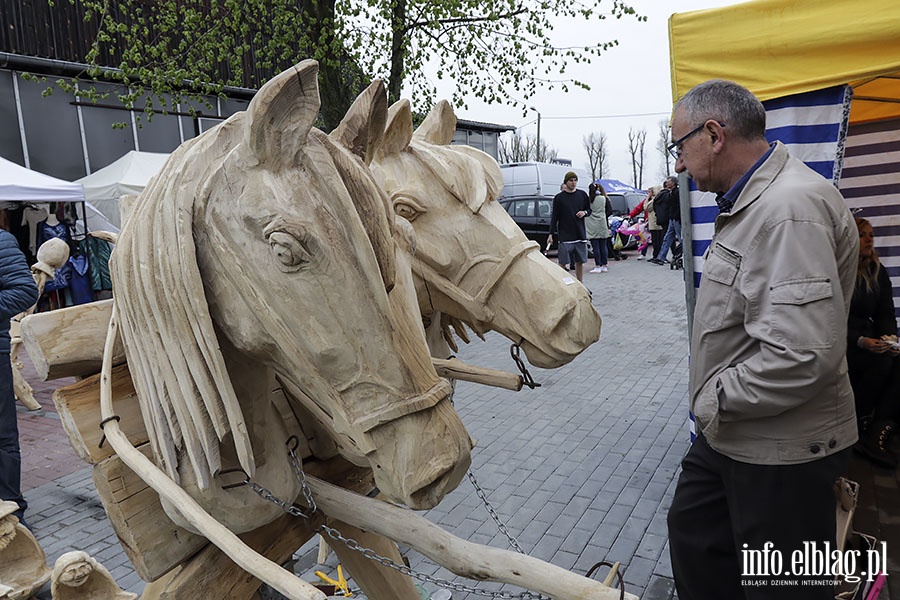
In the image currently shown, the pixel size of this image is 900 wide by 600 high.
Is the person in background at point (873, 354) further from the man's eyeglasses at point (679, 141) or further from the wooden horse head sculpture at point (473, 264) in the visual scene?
the wooden horse head sculpture at point (473, 264)

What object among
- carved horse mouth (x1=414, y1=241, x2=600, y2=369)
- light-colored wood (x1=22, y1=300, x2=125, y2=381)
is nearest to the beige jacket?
carved horse mouth (x1=414, y1=241, x2=600, y2=369)

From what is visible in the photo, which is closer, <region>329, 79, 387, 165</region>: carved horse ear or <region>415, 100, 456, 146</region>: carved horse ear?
<region>329, 79, 387, 165</region>: carved horse ear

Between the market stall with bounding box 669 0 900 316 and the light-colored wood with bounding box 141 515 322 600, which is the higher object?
the market stall with bounding box 669 0 900 316

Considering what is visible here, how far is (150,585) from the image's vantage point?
1.36 meters

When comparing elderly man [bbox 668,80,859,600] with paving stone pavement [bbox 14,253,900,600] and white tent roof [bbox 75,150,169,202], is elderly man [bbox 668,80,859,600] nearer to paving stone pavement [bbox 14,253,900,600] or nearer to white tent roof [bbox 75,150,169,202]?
paving stone pavement [bbox 14,253,900,600]

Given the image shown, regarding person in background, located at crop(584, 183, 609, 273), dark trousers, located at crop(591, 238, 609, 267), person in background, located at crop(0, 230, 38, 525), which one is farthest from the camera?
dark trousers, located at crop(591, 238, 609, 267)

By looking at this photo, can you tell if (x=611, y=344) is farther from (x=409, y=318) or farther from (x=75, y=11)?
(x=75, y=11)

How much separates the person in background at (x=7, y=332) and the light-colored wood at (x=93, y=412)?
2.27 meters

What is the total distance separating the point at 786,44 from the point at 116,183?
10.1 meters

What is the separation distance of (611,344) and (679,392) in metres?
1.85

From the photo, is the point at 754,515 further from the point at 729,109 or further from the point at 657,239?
the point at 657,239

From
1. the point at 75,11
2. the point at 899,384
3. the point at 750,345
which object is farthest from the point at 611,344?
the point at 75,11

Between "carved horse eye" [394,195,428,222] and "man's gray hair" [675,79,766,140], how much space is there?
2.89ft

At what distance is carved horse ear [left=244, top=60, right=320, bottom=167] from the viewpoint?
36.3 inches
